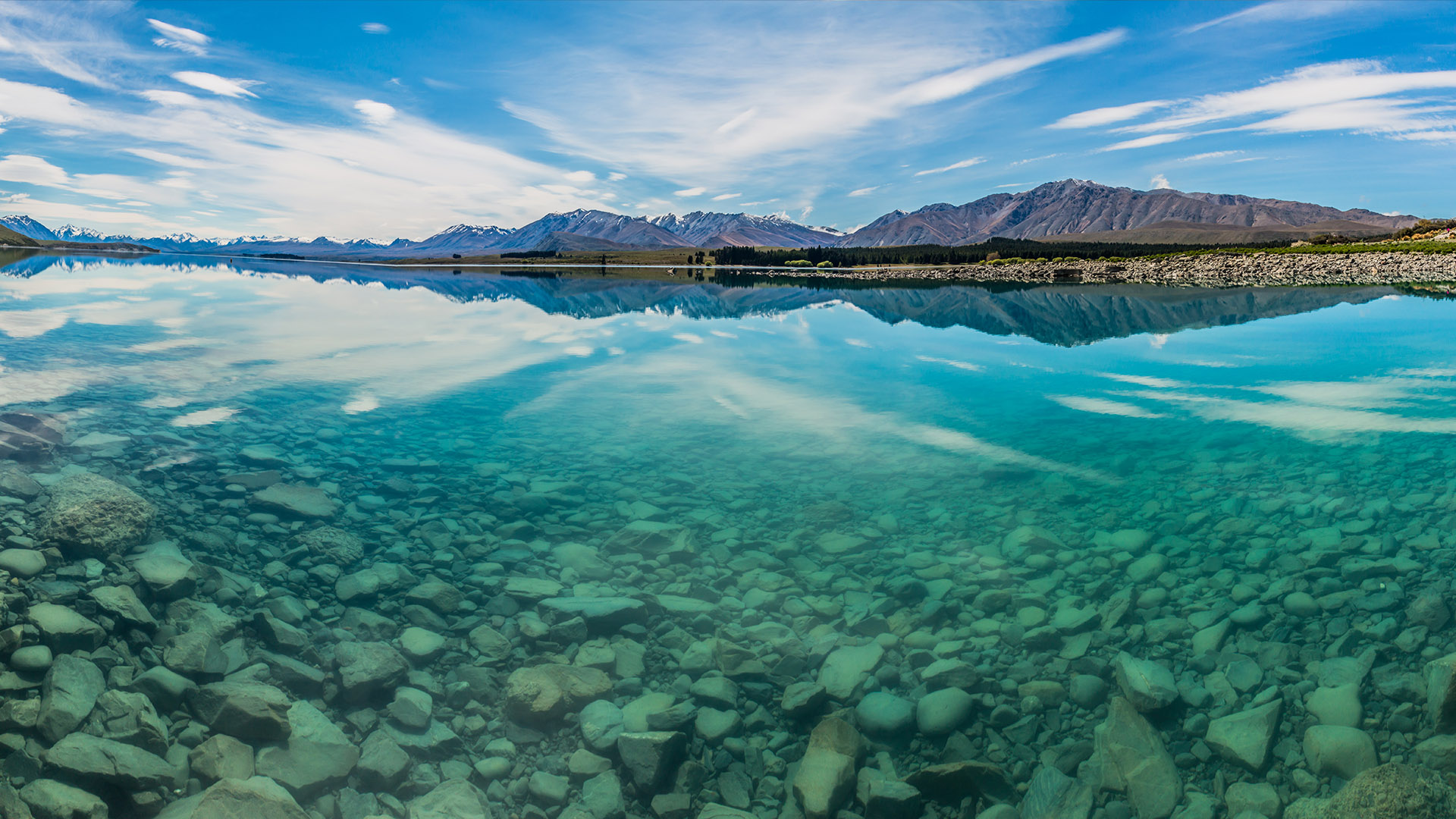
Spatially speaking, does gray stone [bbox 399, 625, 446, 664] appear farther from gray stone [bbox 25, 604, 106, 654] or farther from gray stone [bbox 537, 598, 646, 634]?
gray stone [bbox 25, 604, 106, 654]

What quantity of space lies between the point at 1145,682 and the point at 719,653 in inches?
181

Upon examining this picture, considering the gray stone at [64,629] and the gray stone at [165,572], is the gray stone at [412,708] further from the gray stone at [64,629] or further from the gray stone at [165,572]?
the gray stone at [165,572]

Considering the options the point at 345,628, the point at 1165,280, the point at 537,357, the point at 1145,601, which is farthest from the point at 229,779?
the point at 1165,280

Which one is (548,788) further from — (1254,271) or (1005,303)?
(1254,271)

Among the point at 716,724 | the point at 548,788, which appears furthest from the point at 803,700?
the point at 548,788

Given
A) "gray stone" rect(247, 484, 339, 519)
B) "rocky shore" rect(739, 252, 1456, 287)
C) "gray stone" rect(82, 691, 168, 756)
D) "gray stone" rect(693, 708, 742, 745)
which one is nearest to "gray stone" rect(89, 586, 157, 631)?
"gray stone" rect(82, 691, 168, 756)

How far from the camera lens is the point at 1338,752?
20.1ft

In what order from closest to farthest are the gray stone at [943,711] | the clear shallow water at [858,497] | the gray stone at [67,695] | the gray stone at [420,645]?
the gray stone at [67,695]
the gray stone at [943,711]
the clear shallow water at [858,497]
the gray stone at [420,645]

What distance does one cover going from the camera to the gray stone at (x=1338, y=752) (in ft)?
19.7

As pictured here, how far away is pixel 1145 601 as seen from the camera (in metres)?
8.73

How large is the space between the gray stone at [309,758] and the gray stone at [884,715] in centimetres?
487

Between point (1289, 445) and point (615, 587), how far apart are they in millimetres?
15321

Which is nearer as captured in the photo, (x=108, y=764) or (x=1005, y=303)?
(x=108, y=764)

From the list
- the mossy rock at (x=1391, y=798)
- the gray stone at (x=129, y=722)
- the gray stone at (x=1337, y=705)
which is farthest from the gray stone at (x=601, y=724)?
the gray stone at (x=1337, y=705)
